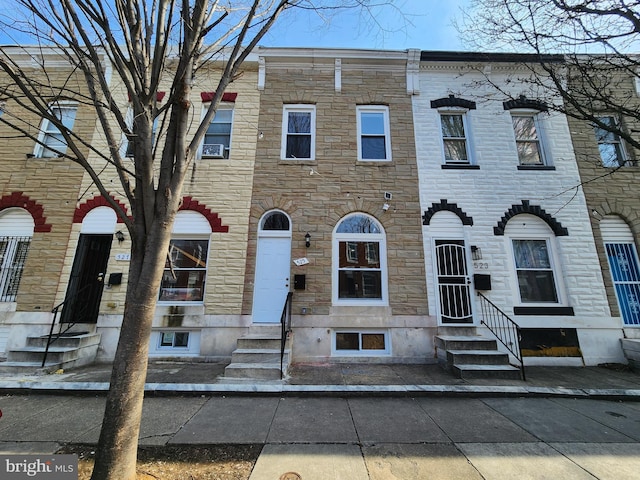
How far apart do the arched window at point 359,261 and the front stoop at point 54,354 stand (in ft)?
18.9

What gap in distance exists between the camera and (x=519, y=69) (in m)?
8.30

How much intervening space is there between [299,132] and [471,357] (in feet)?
23.3

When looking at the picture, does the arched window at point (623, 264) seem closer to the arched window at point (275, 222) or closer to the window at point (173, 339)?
the arched window at point (275, 222)

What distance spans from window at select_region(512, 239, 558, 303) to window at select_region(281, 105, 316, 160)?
6180mm

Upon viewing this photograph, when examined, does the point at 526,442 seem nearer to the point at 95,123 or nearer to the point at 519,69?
the point at 519,69

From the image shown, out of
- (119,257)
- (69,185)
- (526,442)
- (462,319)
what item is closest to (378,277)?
(462,319)

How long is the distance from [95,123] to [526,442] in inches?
450

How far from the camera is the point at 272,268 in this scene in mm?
7070

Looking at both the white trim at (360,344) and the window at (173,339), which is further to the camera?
the window at (173,339)

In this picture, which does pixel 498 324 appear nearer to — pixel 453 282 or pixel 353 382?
pixel 453 282

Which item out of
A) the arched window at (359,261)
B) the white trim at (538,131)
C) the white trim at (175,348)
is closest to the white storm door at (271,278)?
the arched window at (359,261)

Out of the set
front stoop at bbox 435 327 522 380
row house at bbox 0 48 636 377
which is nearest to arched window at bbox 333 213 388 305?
row house at bbox 0 48 636 377

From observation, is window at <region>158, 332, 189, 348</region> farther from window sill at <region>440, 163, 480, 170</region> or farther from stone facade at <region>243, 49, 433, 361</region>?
window sill at <region>440, 163, 480, 170</region>

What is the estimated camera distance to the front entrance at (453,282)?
6.85m
